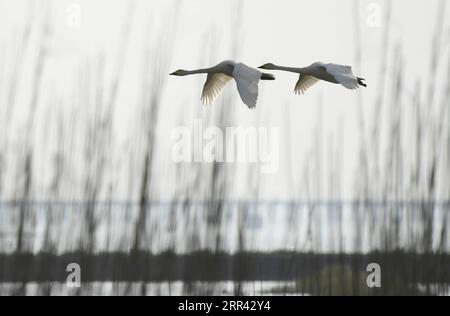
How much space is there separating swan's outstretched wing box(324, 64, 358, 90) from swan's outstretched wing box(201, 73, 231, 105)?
64 cm

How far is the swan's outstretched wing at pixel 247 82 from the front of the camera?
3258 mm

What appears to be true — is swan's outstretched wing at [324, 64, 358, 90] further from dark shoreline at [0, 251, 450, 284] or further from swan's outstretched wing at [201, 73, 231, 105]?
dark shoreline at [0, 251, 450, 284]

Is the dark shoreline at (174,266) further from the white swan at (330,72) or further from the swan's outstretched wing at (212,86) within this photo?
the white swan at (330,72)

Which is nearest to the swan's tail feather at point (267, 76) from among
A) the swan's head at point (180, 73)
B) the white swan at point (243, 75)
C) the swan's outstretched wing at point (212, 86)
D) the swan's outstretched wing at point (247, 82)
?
the white swan at point (243, 75)

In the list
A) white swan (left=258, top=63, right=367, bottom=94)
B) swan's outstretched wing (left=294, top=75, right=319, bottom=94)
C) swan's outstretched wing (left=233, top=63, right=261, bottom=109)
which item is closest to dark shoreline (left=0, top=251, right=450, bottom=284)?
swan's outstretched wing (left=294, top=75, right=319, bottom=94)

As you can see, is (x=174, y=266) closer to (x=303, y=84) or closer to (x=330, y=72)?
(x=303, y=84)

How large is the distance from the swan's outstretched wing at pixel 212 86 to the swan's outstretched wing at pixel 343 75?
640 millimetres

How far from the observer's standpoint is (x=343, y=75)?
357 cm

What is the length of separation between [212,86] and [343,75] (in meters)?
0.77

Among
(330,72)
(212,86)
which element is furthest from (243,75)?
(212,86)

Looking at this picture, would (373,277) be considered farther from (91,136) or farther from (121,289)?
(91,136)

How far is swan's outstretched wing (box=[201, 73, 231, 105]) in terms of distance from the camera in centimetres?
418
